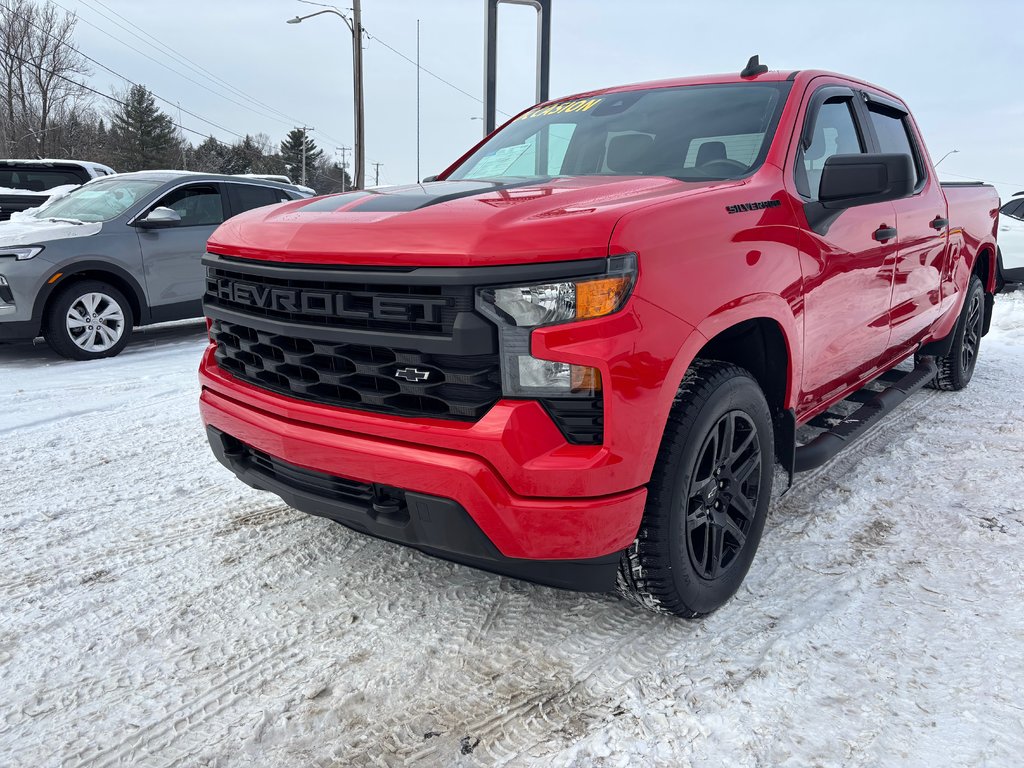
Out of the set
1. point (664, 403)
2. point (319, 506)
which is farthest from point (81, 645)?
point (664, 403)

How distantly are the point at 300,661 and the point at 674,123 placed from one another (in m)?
2.56

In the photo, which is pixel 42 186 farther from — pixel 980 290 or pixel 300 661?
pixel 980 290

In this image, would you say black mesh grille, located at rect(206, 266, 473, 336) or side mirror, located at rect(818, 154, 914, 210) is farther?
side mirror, located at rect(818, 154, 914, 210)

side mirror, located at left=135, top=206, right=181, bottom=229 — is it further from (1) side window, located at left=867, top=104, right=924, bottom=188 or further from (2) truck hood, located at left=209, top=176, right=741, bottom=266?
(1) side window, located at left=867, top=104, right=924, bottom=188

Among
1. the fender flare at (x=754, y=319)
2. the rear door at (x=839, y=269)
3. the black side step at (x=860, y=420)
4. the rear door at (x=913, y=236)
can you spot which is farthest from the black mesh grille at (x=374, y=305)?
the rear door at (x=913, y=236)

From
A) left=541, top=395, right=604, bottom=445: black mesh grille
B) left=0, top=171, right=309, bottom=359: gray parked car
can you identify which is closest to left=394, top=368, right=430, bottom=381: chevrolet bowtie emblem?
left=541, top=395, right=604, bottom=445: black mesh grille

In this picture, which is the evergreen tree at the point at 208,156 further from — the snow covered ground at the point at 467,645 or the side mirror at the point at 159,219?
the snow covered ground at the point at 467,645

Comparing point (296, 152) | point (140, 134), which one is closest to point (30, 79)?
point (140, 134)

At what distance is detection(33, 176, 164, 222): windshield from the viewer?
269 inches

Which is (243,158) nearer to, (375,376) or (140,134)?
(140,134)

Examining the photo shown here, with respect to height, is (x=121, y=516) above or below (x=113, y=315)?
below

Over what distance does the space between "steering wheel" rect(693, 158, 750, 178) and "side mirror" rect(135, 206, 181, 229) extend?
18.4 ft

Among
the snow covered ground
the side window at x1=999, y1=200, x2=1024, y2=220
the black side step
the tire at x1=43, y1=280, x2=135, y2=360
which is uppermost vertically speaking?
the side window at x1=999, y1=200, x2=1024, y2=220

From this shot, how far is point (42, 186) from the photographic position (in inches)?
419
